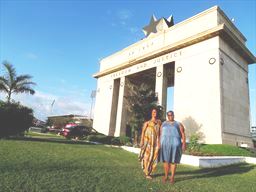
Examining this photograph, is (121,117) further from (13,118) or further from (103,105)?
(13,118)

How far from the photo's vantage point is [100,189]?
447cm

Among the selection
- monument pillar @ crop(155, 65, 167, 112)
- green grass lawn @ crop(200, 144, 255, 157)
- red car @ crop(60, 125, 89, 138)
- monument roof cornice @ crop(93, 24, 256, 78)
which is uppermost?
monument roof cornice @ crop(93, 24, 256, 78)

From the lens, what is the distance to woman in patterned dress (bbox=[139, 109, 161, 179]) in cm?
602

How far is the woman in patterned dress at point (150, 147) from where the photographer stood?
237 inches

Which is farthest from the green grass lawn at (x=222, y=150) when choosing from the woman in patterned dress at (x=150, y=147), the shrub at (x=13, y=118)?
the shrub at (x=13, y=118)

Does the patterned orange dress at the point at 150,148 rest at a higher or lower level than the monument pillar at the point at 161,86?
lower

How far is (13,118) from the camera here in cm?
1206

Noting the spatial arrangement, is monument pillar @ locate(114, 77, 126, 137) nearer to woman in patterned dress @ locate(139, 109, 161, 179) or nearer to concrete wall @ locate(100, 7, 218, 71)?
concrete wall @ locate(100, 7, 218, 71)

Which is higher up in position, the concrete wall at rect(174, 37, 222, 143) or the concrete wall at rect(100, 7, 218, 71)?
the concrete wall at rect(100, 7, 218, 71)

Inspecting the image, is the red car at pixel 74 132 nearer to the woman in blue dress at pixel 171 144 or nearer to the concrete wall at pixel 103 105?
the concrete wall at pixel 103 105

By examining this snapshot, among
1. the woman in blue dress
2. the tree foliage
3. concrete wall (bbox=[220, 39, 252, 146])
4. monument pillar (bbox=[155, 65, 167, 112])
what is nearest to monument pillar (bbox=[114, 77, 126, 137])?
monument pillar (bbox=[155, 65, 167, 112])

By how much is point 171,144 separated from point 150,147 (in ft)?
1.97

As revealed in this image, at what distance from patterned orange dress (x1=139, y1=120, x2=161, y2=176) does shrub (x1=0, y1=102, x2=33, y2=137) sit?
8509mm

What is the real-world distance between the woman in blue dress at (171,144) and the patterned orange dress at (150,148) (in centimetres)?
18
